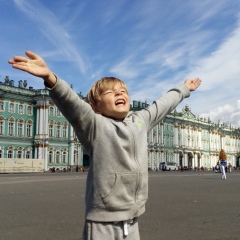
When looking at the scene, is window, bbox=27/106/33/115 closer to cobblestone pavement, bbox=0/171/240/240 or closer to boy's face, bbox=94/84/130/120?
cobblestone pavement, bbox=0/171/240/240

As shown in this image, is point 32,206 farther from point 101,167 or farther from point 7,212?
point 101,167

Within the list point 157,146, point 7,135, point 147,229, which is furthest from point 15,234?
point 157,146

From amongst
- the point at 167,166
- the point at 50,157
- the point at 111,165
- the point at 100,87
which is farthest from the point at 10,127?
the point at 111,165

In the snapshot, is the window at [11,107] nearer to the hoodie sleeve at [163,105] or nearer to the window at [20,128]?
the window at [20,128]

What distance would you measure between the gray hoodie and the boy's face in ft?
0.19

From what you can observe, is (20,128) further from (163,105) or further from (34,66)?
(34,66)

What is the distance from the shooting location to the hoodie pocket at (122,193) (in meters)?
2.29

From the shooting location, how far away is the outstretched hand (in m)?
3.22

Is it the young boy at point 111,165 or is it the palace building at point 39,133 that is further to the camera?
the palace building at point 39,133

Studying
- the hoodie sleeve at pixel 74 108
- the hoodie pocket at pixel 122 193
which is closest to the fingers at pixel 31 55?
the hoodie sleeve at pixel 74 108

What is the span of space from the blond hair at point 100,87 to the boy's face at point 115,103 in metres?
0.02

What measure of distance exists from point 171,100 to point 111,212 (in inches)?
42.7

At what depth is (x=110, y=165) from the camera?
7.59 ft

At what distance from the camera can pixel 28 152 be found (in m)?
59.2
